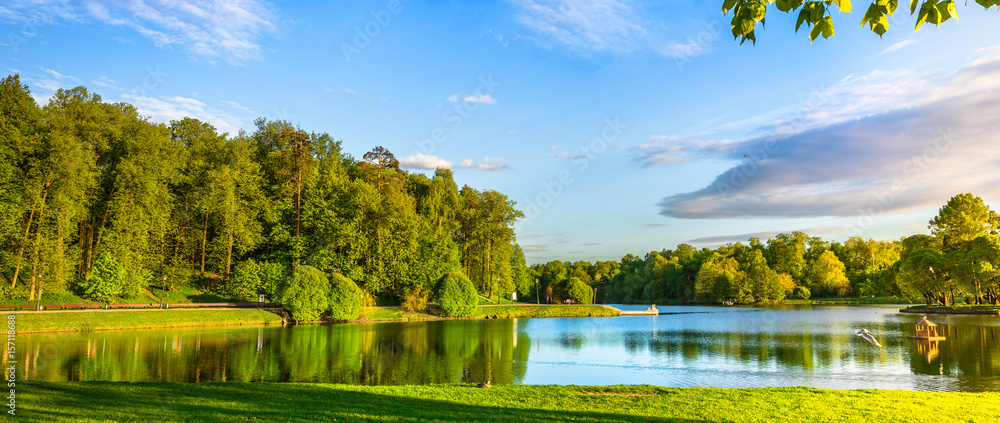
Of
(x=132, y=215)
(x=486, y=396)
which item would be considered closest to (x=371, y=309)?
(x=132, y=215)

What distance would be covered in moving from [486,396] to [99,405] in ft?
24.5

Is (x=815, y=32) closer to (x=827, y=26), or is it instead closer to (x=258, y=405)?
(x=827, y=26)

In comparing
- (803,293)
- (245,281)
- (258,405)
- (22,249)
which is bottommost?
(803,293)

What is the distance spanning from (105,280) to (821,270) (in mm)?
114748

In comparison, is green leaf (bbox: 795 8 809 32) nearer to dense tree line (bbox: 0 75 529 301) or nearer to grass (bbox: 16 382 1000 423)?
grass (bbox: 16 382 1000 423)

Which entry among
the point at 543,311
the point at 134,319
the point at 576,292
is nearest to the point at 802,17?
the point at 134,319

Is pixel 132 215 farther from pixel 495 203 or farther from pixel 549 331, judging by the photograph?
pixel 495 203

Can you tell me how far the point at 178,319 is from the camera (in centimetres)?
3725

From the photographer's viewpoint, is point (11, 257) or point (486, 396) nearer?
point (486, 396)

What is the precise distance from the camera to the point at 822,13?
4.73 metres

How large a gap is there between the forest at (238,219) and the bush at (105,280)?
11 centimetres

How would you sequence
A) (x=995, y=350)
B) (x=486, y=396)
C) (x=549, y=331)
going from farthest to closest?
(x=549, y=331)
(x=995, y=350)
(x=486, y=396)

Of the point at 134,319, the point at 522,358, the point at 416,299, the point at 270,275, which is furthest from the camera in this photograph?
the point at 416,299

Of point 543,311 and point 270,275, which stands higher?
point 270,275
